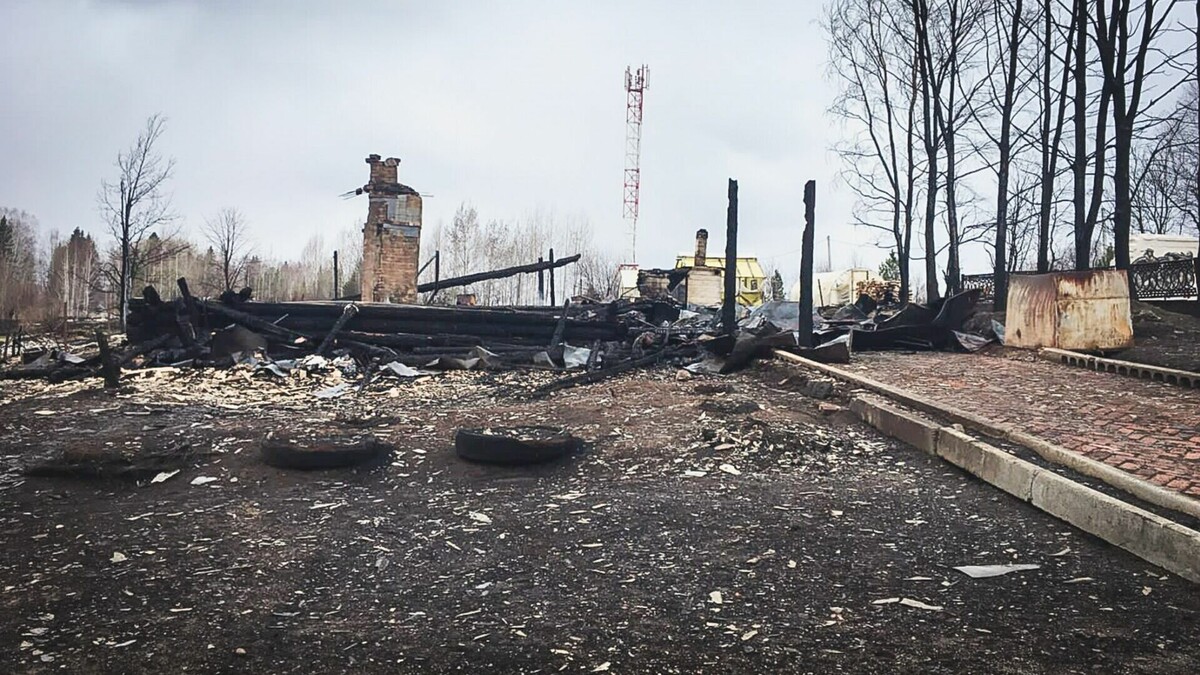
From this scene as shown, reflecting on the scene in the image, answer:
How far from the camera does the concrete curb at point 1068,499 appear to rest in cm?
325

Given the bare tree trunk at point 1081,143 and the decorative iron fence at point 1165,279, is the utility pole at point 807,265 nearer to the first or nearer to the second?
the bare tree trunk at point 1081,143

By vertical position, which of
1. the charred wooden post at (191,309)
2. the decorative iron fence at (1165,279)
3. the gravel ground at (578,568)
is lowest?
the gravel ground at (578,568)

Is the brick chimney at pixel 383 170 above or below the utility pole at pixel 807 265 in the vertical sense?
above

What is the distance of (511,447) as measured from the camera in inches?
221

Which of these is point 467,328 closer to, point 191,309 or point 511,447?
point 191,309

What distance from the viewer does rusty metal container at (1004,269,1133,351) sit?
Result: 10.2m

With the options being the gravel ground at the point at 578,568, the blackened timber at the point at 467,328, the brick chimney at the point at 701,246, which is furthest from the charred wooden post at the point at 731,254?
the brick chimney at the point at 701,246

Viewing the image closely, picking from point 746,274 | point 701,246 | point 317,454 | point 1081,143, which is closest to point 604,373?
point 317,454

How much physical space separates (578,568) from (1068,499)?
106 inches

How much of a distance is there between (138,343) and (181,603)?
36.4 feet

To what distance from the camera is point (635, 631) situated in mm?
2803

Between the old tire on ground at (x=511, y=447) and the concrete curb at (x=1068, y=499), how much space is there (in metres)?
2.79

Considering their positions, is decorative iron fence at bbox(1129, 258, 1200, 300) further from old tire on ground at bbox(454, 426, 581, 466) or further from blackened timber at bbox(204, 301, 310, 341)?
blackened timber at bbox(204, 301, 310, 341)

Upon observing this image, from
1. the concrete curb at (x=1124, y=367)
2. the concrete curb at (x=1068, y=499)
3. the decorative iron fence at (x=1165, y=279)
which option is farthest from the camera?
the decorative iron fence at (x=1165, y=279)
